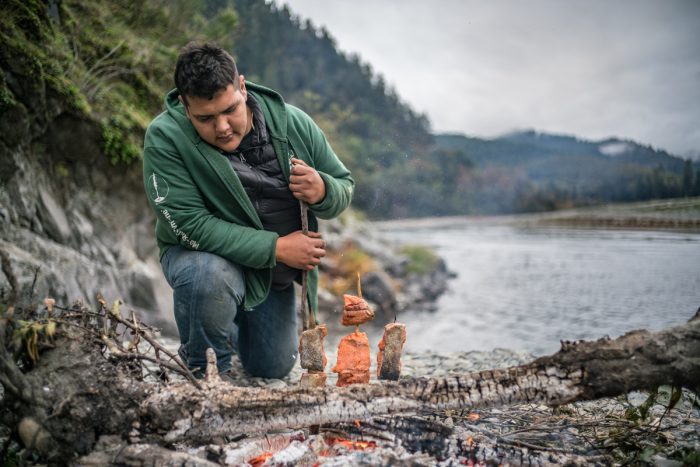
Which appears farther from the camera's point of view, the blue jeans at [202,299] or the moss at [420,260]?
the moss at [420,260]

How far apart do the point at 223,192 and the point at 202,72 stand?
0.72m

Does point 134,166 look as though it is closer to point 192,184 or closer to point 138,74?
point 138,74

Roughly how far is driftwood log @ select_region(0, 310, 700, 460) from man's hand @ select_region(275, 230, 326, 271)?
903mm

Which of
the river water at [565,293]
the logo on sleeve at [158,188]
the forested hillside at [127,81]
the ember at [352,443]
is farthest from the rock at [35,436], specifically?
the river water at [565,293]

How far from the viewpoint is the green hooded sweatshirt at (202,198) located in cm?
263

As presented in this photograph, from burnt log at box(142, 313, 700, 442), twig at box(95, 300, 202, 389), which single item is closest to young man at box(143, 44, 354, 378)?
twig at box(95, 300, 202, 389)

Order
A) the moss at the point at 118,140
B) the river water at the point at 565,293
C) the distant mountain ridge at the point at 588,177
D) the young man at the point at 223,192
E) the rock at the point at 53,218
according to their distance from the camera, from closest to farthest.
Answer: the young man at the point at 223,192 < the rock at the point at 53,218 < the moss at the point at 118,140 < the distant mountain ridge at the point at 588,177 < the river water at the point at 565,293

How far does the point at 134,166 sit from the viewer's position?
6.39m

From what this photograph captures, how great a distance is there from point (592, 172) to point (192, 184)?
60.0 ft

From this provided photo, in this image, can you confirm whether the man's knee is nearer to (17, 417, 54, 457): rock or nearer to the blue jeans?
the blue jeans

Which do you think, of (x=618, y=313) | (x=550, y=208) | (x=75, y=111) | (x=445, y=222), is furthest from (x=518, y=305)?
(x=445, y=222)

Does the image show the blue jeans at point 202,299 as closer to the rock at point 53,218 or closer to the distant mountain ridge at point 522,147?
the rock at point 53,218

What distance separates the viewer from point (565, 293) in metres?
16.4

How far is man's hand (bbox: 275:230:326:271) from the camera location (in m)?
2.71
